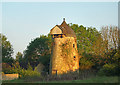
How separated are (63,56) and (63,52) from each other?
2.11 ft

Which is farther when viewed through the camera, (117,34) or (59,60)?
(117,34)

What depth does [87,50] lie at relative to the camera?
142 ft

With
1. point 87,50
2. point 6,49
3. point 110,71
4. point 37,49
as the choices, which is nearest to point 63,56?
point 110,71

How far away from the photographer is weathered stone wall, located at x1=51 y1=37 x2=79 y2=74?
31.8m

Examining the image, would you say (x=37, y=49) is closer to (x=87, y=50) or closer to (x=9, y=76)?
(x=87, y=50)

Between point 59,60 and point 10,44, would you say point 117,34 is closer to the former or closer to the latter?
point 59,60

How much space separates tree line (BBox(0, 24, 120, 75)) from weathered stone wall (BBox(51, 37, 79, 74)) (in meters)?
2.45

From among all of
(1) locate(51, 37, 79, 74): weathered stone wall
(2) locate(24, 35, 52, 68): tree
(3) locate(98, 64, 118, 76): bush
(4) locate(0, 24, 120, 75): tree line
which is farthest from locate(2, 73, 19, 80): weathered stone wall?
(2) locate(24, 35, 52, 68): tree

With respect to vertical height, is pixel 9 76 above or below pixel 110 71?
below

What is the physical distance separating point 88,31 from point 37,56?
13.7 meters

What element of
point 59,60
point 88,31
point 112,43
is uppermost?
point 88,31

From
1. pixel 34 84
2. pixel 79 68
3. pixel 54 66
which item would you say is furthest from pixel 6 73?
pixel 34 84

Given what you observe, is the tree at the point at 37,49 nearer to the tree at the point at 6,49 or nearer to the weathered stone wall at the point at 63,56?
the tree at the point at 6,49

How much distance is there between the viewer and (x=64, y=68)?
31.9 meters
